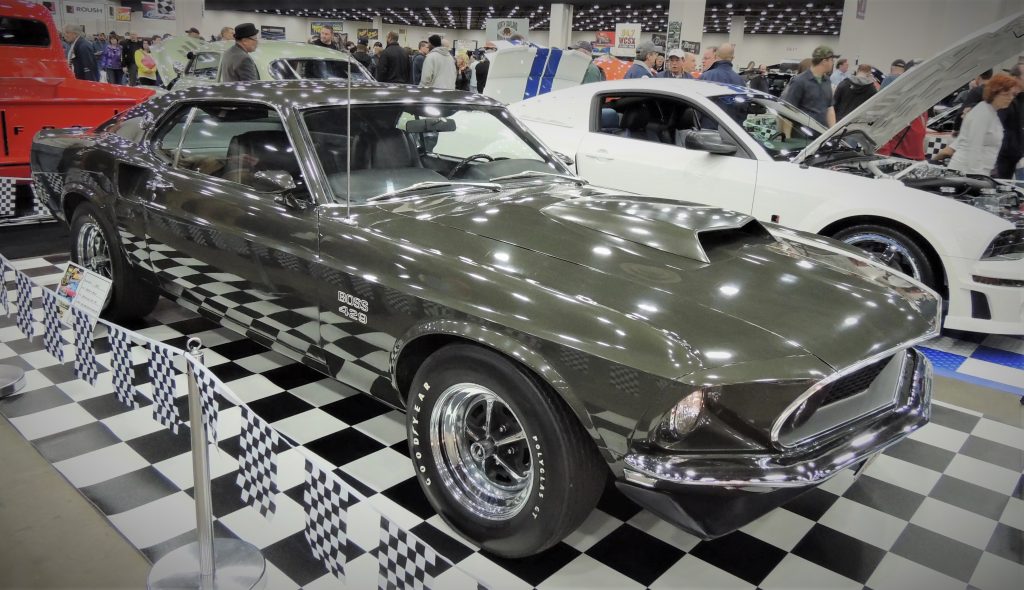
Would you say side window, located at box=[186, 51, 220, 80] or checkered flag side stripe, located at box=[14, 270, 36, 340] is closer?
checkered flag side stripe, located at box=[14, 270, 36, 340]

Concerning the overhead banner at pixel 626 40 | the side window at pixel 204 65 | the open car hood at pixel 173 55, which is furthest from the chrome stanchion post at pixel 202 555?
the overhead banner at pixel 626 40

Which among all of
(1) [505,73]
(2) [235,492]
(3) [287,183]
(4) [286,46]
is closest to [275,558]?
(2) [235,492]

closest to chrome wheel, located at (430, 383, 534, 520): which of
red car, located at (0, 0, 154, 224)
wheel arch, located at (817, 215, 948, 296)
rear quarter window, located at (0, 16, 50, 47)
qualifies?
wheel arch, located at (817, 215, 948, 296)

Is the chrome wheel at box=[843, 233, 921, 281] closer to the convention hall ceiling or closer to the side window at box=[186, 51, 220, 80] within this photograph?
the convention hall ceiling

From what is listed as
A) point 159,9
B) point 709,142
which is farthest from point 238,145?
point 159,9

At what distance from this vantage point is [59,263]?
16.6 feet

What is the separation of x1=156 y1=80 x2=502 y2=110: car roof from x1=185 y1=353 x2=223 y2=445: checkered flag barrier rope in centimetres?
134

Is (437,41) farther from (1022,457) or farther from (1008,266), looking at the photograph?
(1022,457)

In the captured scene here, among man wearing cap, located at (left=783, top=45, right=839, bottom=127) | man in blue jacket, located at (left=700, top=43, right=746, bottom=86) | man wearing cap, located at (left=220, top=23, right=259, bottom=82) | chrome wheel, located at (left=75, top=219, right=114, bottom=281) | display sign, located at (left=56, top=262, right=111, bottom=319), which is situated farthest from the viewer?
man in blue jacket, located at (left=700, top=43, right=746, bottom=86)

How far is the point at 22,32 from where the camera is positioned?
759 centimetres

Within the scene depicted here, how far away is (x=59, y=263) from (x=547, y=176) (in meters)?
3.77

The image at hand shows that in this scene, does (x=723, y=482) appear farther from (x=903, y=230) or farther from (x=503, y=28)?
(x=503, y=28)

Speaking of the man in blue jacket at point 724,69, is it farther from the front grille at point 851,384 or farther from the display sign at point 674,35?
the front grille at point 851,384

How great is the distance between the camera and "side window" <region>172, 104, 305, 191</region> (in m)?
2.93
